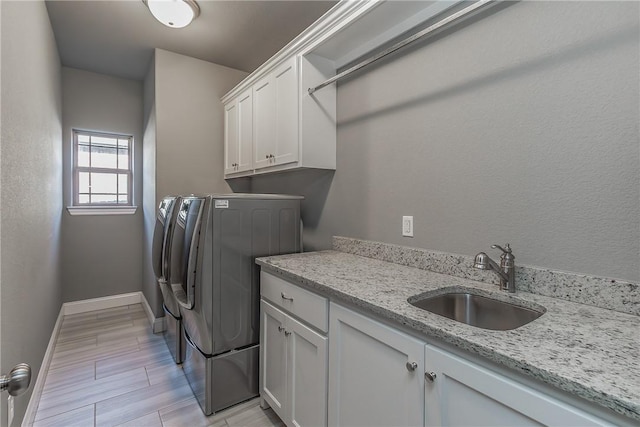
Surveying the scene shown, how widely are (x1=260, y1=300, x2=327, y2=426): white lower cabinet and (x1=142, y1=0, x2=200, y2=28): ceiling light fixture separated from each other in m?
2.11

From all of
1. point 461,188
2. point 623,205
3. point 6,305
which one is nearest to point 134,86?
point 6,305

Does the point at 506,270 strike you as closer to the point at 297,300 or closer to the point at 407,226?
the point at 407,226

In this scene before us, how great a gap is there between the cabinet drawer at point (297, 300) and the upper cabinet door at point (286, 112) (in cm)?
88

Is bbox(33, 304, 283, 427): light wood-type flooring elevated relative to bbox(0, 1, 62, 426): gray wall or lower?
lower

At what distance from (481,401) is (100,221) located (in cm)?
417

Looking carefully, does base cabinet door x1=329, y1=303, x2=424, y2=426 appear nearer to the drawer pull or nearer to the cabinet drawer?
the cabinet drawer

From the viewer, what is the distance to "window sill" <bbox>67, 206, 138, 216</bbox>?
3.45 metres

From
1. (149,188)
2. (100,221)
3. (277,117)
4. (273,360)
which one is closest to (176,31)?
(277,117)

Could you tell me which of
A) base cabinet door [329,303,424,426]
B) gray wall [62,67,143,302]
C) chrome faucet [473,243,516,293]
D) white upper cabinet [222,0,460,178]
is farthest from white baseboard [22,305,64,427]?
chrome faucet [473,243,516,293]

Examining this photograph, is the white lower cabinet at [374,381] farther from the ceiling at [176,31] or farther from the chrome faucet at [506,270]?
the ceiling at [176,31]

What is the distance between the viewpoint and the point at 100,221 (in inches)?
142

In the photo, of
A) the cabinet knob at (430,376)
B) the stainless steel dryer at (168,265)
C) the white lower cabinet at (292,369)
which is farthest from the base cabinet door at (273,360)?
the cabinet knob at (430,376)

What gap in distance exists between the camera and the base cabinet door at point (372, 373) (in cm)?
98

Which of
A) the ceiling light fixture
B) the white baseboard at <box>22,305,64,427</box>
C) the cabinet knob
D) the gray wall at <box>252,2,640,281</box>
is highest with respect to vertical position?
the ceiling light fixture
